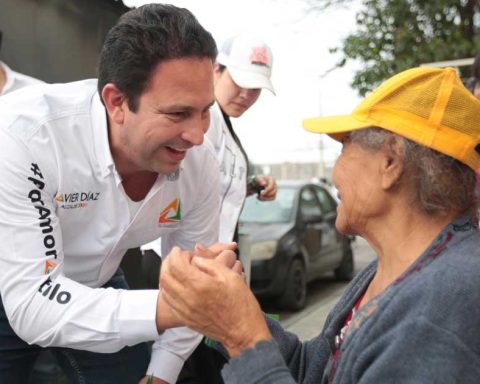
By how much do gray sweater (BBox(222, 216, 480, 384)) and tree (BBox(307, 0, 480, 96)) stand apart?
27.9ft

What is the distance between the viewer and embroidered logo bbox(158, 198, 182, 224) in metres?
2.25

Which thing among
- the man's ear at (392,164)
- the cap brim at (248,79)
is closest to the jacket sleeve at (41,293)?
the man's ear at (392,164)

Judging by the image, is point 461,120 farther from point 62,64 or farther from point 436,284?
point 62,64

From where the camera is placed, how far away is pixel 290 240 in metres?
7.18

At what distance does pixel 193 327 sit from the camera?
61.2 inches

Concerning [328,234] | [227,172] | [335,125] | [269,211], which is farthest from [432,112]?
[328,234]

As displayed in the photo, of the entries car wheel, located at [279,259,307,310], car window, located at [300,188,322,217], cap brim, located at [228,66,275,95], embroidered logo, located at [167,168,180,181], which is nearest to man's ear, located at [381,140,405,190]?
embroidered logo, located at [167,168,180,181]

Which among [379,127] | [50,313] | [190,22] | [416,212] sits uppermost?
[190,22]

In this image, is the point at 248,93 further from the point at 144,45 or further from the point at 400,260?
the point at 400,260

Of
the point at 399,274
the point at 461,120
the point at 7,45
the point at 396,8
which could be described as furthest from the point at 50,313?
the point at 396,8

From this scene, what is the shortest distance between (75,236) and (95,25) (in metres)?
2.05

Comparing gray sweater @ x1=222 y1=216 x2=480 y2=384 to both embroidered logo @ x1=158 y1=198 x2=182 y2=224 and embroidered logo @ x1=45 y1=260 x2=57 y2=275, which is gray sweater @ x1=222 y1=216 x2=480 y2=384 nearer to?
embroidered logo @ x1=45 y1=260 x2=57 y2=275

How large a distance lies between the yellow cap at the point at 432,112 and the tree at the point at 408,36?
27.2 ft

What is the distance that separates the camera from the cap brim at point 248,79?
10.7 ft
